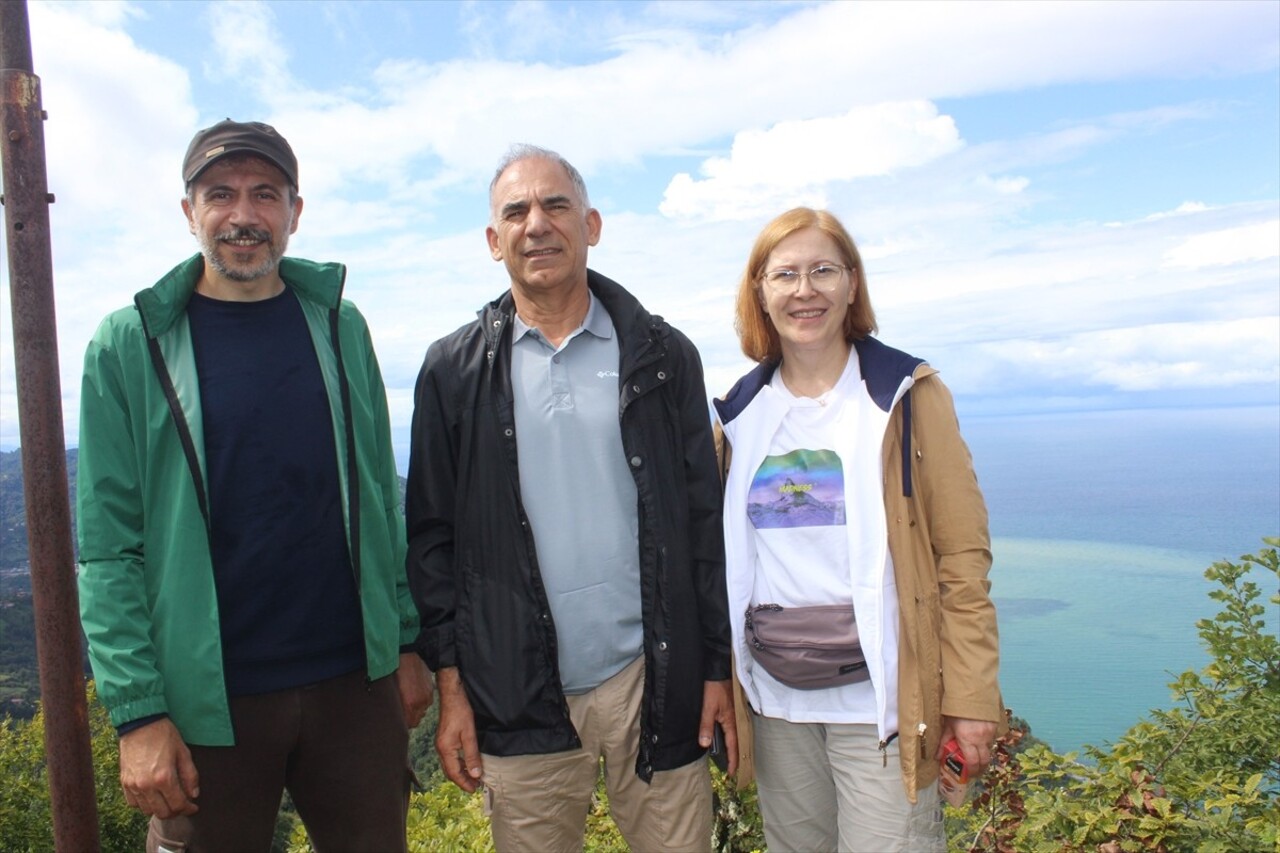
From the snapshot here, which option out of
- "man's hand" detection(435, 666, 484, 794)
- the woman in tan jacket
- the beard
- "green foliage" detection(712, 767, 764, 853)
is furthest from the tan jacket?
the beard

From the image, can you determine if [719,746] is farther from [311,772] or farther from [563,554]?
[311,772]

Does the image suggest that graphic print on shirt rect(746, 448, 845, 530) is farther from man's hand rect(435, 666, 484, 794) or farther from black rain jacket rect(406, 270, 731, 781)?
man's hand rect(435, 666, 484, 794)

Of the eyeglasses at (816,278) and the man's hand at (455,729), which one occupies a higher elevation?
the eyeglasses at (816,278)

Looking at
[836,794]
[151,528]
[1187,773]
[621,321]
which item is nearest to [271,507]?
[151,528]

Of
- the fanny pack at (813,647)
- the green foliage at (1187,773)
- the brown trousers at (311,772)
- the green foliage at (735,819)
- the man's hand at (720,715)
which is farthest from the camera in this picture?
the green foliage at (735,819)

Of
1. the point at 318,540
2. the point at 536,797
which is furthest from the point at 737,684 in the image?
the point at 318,540

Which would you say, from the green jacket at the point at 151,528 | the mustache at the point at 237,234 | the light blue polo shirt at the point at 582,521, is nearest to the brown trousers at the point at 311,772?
the green jacket at the point at 151,528

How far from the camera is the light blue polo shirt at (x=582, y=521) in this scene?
2.82 metres

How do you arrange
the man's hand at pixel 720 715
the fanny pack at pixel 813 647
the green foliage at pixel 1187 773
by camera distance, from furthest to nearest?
the green foliage at pixel 1187 773, the man's hand at pixel 720 715, the fanny pack at pixel 813 647

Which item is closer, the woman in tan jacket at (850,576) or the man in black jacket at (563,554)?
the woman in tan jacket at (850,576)

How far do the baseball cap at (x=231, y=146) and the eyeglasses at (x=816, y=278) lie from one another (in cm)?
171

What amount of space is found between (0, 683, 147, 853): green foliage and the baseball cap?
6.18 meters

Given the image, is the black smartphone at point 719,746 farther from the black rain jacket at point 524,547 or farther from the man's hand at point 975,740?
the man's hand at point 975,740

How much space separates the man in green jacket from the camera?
2498mm
